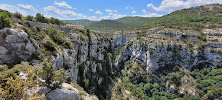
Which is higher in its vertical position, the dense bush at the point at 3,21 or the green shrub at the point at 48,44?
the dense bush at the point at 3,21

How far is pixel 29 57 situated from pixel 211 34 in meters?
111

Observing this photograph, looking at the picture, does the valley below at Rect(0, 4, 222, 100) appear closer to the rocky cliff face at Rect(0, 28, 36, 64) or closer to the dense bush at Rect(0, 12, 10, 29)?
the rocky cliff face at Rect(0, 28, 36, 64)

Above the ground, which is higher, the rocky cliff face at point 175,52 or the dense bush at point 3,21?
the dense bush at point 3,21

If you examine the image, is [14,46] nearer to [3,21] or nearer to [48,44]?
[3,21]

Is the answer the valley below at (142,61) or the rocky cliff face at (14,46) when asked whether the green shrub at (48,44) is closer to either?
the valley below at (142,61)

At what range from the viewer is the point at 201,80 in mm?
57656

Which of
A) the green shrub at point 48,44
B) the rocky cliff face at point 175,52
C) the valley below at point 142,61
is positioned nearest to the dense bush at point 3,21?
the valley below at point 142,61

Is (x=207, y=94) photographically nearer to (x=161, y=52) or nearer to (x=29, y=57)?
(x=161, y=52)

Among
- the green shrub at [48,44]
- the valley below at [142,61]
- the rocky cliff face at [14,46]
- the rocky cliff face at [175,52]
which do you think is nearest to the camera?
the rocky cliff face at [14,46]

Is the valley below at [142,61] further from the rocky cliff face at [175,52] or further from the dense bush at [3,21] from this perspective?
the dense bush at [3,21]

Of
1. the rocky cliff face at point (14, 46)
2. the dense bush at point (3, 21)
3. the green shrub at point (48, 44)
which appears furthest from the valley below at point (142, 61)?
the dense bush at point (3, 21)

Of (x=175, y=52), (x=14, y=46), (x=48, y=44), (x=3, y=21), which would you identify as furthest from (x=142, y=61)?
(x=3, y=21)

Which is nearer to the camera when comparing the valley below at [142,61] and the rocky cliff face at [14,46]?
the rocky cliff face at [14,46]

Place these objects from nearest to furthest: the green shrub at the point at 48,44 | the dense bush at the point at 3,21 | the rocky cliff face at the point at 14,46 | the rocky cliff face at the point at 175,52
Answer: the rocky cliff face at the point at 14,46, the dense bush at the point at 3,21, the green shrub at the point at 48,44, the rocky cliff face at the point at 175,52
